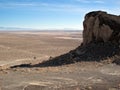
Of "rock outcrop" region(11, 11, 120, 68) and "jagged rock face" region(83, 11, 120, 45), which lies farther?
"jagged rock face" region(83, 11, 120, 45)

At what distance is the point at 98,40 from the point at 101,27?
1.35 m

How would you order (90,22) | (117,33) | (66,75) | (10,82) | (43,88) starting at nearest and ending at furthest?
(43,88), (10,82), (66,75), (117,33), (90,22)

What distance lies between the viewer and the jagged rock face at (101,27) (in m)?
27.8

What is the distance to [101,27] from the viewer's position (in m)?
28.3

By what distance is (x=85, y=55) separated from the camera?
88.1 feet

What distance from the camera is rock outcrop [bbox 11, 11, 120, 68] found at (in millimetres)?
26203

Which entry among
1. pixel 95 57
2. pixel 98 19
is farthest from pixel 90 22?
→ pixel 95 57

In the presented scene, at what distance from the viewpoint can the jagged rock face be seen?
27766 mm

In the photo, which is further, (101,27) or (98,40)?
(98,40)

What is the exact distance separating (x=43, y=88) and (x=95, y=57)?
11.2m

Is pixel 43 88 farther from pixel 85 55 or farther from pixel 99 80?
pixel 85 55

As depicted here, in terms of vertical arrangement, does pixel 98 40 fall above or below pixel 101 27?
below

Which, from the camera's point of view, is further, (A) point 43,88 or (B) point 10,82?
(B) point 10,82

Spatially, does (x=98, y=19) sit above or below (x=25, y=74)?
above
